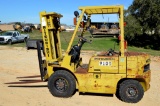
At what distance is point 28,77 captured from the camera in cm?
1104

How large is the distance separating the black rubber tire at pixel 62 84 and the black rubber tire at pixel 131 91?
153 cm

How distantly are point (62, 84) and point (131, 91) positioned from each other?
218cm

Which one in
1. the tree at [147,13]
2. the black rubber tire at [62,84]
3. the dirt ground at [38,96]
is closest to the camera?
the dirt ground at [38,96]

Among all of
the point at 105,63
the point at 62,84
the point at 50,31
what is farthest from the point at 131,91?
the point at 50,31

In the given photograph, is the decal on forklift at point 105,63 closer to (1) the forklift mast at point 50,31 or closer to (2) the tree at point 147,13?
(1) the forklift mast at point 50,31

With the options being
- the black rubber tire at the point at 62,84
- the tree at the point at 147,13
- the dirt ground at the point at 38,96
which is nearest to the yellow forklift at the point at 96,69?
the black rubber tire at the point at 62,84

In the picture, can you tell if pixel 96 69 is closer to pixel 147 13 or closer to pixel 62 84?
pixel 62 84

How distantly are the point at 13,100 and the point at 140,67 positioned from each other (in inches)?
154

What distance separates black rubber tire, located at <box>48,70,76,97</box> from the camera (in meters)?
8.12

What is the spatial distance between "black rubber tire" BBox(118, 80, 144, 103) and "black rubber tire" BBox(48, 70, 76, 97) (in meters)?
1.53

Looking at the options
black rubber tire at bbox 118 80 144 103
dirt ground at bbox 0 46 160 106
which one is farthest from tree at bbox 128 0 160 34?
black rubber tire at bbox 118 80 144 103

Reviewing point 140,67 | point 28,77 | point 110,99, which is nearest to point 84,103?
point 110,99

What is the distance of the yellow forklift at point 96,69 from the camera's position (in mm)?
7648

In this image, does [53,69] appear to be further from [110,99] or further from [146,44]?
[146,44]
